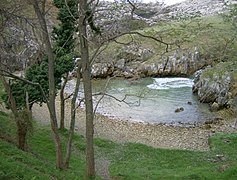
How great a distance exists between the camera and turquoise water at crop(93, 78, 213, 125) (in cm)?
2738

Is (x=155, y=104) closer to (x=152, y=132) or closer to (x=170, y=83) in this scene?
(x=152, y=132)

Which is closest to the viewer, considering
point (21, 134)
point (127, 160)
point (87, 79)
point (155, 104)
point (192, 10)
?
point (87, 79)

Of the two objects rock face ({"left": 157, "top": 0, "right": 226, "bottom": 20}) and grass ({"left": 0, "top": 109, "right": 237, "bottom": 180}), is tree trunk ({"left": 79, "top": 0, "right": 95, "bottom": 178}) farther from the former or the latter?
rock face ({"left": 157, "top": 0, "right": 226, "bottom": 20})

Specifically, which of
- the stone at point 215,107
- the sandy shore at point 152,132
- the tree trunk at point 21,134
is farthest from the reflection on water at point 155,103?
the tree trunk at point 21,134

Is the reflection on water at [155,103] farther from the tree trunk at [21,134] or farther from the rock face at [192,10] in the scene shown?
the tree trunk at [21,134]

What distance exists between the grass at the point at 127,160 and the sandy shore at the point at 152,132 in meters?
1.40

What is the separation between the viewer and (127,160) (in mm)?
17250

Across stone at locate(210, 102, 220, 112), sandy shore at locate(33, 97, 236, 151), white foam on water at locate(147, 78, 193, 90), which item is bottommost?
sandy shore at locate(33, 97, 236, 151)

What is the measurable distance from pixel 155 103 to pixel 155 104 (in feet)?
1.01

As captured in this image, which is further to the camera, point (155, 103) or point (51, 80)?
point (155, 103)

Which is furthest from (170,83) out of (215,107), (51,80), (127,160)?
(51,80)

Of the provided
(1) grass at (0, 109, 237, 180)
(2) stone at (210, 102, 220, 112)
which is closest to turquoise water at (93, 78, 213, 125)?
(2) stone at (210, 102, 220, 112)

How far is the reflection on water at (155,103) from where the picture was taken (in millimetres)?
27531

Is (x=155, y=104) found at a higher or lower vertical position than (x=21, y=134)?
lower
